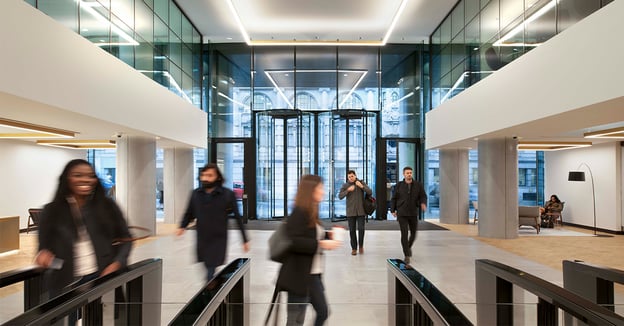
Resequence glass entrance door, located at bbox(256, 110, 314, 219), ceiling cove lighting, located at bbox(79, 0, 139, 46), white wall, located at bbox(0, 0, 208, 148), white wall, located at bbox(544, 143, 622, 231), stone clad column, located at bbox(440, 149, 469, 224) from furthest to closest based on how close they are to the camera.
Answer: glass entrance door, located at bbox(256, 110, 314, 219) < stone clad column, located at bbox(440, 149, 469, 224) < white wall, located at bbox(544, 143, 622, 231) < ceiling cove lighting, located at bbox(79, 0, 139, 46) < white wall, located at bbox(0, 0, 208, 148)

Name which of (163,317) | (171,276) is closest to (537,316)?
(163,317)

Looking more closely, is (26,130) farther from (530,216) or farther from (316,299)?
(530,216)

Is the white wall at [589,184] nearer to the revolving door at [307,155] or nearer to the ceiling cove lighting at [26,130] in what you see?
the revolving door at [307,155]

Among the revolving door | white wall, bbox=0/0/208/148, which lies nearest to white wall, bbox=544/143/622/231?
the revolving door

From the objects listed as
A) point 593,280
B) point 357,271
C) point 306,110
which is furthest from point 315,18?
point 593,280

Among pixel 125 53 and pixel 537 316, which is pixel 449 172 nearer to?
pixel 125 53

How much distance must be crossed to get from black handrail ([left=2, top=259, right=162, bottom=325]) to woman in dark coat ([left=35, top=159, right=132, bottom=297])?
9.1 inches

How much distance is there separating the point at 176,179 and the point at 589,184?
15.0 meters

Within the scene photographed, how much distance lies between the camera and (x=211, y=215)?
13.1 ft

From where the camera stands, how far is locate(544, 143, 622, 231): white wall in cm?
1250

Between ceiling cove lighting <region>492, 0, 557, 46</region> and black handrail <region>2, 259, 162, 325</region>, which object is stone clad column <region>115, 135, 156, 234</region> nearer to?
black handrail <region>2, 259, 162, 325</region>

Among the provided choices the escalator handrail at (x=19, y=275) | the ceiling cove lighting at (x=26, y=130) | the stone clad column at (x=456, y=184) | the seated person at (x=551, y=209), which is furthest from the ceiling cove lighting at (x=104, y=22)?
the seated person at (x=551, y=209)

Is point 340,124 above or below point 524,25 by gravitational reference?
below

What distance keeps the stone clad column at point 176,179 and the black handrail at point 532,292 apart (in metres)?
12.8
